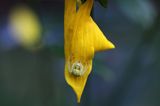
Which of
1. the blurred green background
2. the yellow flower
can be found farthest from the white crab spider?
the blurred green background

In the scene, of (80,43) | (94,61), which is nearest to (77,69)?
(80,43)

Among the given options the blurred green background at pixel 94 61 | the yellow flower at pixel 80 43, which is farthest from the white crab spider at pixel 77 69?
the blurred green background at pixel 94 61

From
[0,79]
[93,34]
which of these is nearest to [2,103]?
[0,79]

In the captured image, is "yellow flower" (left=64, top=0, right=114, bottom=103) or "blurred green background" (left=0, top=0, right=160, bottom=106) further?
"blurred green background" (left=0, top=0, right=160, bottom=106)

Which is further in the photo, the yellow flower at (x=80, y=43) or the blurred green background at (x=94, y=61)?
the blurred green background at (x=94, y=61)

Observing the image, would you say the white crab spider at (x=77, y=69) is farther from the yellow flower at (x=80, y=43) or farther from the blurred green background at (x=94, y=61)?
the blurred green background at (x=94, y=61)

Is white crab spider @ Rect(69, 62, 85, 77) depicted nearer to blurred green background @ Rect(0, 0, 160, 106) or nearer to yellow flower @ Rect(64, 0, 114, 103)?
yellow flower @ Rect(64, 0, 114, 103)

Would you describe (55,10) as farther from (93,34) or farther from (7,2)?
(93,34)
